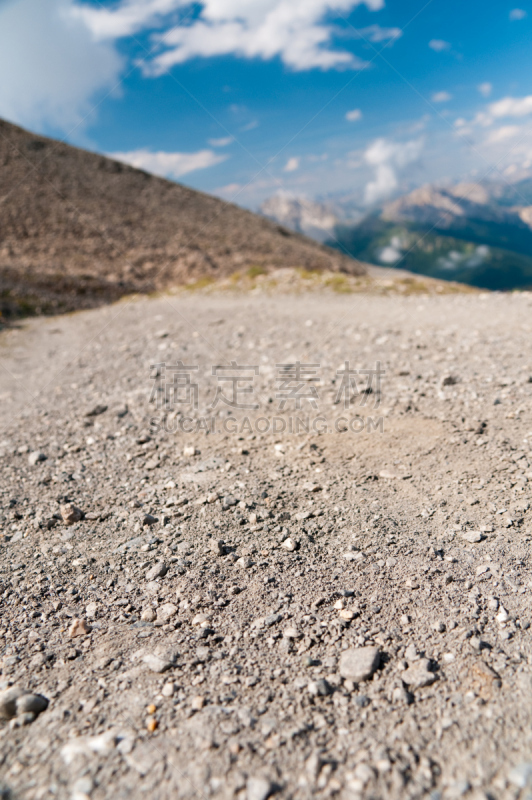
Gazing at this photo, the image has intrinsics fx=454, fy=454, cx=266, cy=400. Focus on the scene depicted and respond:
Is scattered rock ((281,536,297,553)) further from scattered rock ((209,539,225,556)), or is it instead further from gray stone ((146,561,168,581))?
gray stone ((146,561,168,581))

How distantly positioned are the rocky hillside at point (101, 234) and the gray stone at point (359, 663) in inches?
968

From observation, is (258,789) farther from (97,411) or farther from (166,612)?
(97,411)

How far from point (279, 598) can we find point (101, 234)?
144 ft

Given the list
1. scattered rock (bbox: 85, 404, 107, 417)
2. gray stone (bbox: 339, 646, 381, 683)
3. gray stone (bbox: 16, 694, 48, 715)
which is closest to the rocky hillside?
scattered rock (bbox: 85, 404, 107, 417)

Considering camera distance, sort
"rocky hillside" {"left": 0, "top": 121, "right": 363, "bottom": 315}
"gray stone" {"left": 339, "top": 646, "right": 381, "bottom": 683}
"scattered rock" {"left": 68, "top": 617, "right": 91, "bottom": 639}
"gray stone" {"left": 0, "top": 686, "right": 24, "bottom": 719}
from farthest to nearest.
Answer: "rocky hillside" {"left": 0, "top": 121, "right": 363, "bottom": 315} < "scattered rock" {"left": 68, "top": 617, "right": 91, "bottom": 639} < "gray stone" {"left": 339, "top": 646, "right": 381, "bottom": 683} < "gray stone" {"left": 0, "top": 686, "right": 24, "bottom": 719}

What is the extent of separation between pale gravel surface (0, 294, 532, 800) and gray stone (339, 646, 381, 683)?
3 cm

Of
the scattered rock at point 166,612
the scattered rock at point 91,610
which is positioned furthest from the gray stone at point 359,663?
the scattered rock at point 91,610

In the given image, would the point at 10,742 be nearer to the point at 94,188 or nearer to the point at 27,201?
the point at 27,201

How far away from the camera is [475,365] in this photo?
8188mm

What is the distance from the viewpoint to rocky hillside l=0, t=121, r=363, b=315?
98.6 ft

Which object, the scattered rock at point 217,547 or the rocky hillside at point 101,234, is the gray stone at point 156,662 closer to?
the scattered rock at point 217,547

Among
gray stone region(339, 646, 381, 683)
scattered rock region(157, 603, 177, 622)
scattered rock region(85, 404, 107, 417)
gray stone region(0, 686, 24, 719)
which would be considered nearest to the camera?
gray stone region(0, 686, 24, 719)

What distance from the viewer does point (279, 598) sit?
395cm

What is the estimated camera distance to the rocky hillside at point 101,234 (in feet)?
98.6
